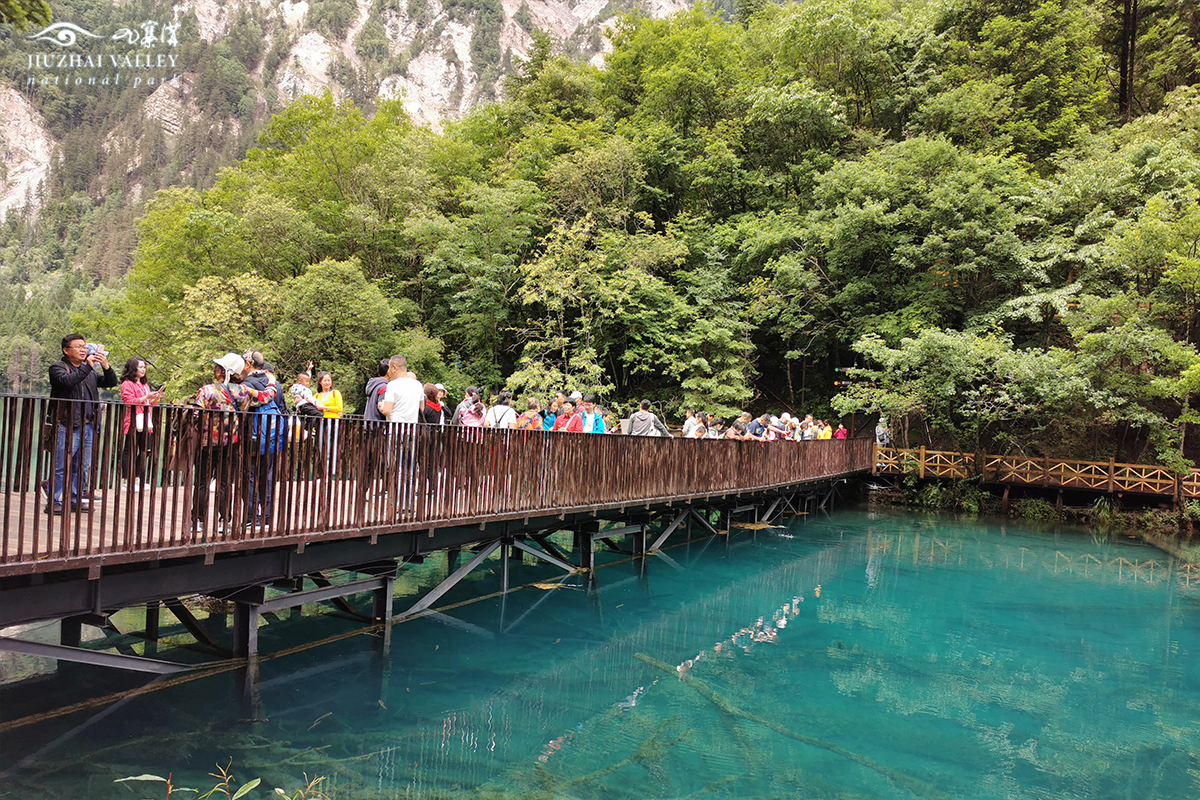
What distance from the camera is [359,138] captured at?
110 feet

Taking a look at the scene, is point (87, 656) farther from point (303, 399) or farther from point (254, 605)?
point (303, 399)

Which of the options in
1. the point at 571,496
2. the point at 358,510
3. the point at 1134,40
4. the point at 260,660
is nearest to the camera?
the point at 358,510

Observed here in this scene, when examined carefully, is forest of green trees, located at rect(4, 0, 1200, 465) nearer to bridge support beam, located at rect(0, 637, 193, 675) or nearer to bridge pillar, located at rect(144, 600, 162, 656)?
bridge pillar, located at rect(144, 600, 162, 656)

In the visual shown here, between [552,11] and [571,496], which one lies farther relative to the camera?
[552,11]

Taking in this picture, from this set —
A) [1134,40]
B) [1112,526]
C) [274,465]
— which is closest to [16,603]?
[274,465]

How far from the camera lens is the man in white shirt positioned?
8.50 m

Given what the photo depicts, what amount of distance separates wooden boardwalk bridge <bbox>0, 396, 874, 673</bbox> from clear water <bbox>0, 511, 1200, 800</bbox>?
858 millimetres

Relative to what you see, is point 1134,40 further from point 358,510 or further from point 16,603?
point 16,603

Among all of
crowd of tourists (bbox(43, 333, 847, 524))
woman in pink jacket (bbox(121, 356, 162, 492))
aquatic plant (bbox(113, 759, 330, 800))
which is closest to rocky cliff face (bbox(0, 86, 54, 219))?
crowd of tourists (bbox(43, 333, 847, 524))

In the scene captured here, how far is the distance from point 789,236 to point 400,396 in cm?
2375

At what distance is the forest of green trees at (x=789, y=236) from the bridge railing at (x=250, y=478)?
15.3 meters

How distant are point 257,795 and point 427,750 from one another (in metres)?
1.53

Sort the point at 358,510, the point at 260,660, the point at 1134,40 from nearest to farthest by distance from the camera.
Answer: the point at 358,510, the point at 260,660, the point at 1134,40

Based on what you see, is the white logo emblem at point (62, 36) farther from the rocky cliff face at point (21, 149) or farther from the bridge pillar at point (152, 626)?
the bridge pillar at point (152, 626)
